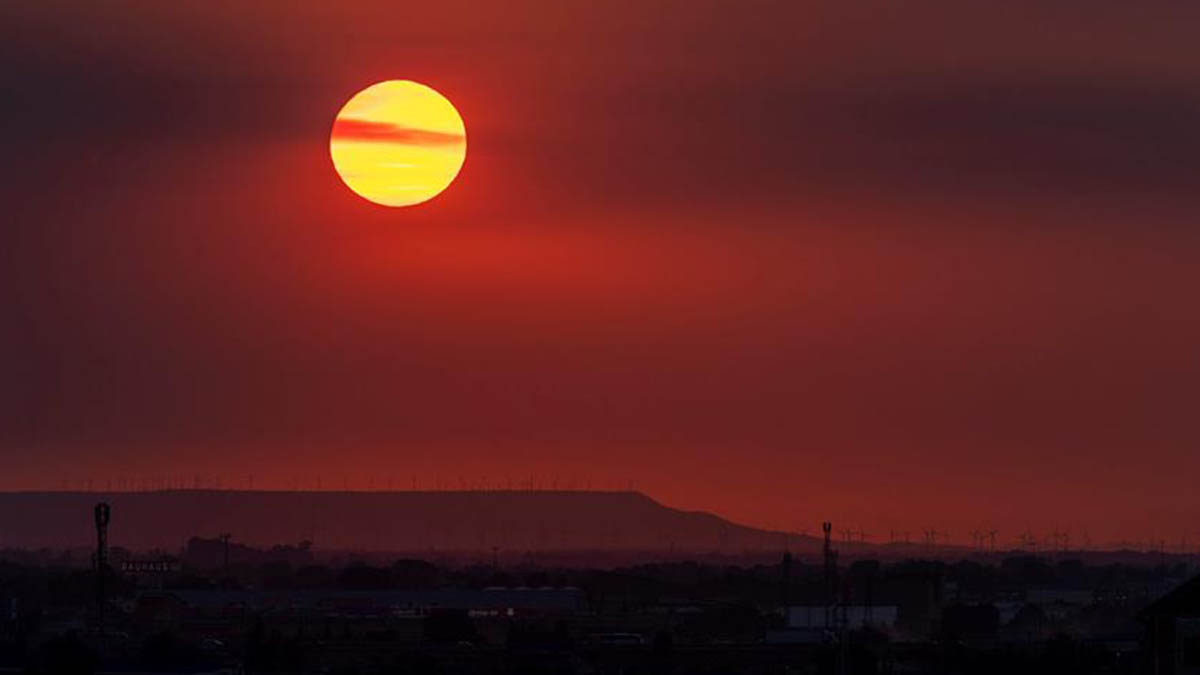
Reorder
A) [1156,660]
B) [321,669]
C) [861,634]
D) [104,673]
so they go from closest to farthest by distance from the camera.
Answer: [1156,660] → [104,673] → [321,669] → [861,634]

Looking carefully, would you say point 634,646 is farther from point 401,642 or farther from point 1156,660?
point 1156,660

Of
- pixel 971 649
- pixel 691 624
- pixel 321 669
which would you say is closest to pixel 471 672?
pixel 321 669

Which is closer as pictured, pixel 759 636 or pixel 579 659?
pixel 579 659

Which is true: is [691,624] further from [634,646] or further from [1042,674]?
[1042,674]

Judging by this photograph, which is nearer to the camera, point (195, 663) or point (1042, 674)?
point (195, 663)

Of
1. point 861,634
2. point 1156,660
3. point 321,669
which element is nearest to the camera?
point 1156,660

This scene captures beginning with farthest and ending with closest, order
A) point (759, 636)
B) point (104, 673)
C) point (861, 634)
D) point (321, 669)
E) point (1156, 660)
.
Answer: point (759, 636) → point (861, 634) → point (321, 669) → point (104, 673) → point (1156, 660)

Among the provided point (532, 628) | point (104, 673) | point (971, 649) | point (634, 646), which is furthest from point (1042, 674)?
point (532, 628)


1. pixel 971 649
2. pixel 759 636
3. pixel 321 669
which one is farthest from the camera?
pixel 759 636
